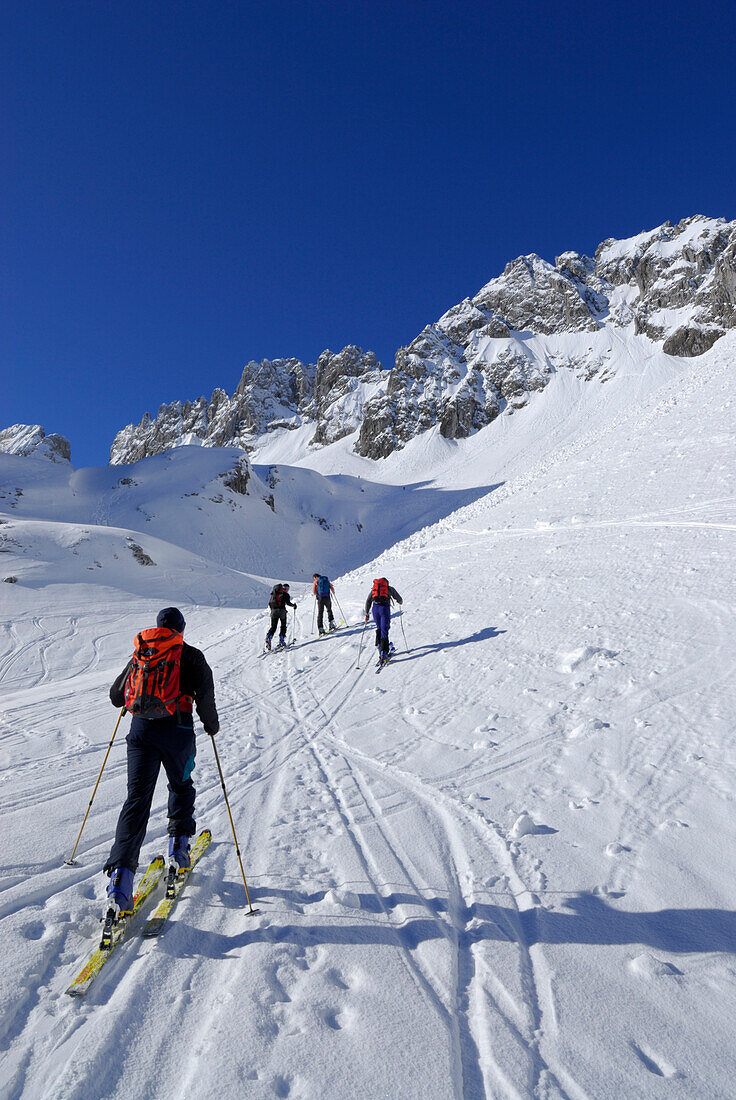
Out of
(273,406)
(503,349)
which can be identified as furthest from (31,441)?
(503,349)

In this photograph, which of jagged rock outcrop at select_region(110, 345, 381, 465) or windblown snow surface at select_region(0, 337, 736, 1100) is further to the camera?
jagged rock outcrop at select_region(110, 345, 381, 465)

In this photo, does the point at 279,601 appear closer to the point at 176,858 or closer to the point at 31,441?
the point at 176,858

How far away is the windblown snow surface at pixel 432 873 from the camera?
2.36 metres

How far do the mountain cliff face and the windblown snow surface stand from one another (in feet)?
285

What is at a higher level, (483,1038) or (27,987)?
(27,987)

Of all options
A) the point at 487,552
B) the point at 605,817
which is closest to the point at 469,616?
the point at 487,552

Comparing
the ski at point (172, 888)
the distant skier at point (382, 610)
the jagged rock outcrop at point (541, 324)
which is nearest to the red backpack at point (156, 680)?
the ski at point (172, 888)

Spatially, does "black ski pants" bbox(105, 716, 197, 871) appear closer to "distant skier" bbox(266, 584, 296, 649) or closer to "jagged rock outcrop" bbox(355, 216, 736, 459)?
"distant skier" bbox(266, 584, 296, 649)

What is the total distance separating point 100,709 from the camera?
30.4 ft

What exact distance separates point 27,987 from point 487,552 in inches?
645

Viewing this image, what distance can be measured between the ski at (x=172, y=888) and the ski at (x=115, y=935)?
5.3 inches

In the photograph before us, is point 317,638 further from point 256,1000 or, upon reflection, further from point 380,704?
point 256,1000

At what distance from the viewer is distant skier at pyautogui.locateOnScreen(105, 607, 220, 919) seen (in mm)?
3545

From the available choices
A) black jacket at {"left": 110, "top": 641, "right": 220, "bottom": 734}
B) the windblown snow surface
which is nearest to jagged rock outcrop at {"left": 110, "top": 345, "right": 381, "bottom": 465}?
the windblown snow surface
